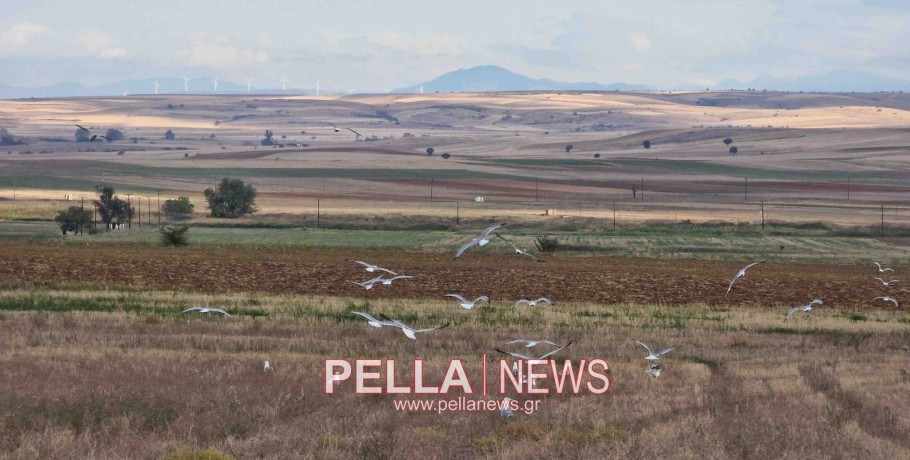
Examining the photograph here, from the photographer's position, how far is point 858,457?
14812mm

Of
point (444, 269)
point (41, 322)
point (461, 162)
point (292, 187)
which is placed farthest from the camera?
point (461, 162)

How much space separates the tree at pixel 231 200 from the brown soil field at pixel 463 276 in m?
34.3

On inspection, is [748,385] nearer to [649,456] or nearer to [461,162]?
[649,456]

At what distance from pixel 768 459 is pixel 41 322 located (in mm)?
16577

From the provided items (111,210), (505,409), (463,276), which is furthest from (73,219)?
(505,409)

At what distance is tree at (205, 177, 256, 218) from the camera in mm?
88312

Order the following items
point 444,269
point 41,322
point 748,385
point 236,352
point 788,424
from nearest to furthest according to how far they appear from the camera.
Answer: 1. point 788,424
2. point 748,385
3. point 236,352
4. point 41,322
5. point 444,269

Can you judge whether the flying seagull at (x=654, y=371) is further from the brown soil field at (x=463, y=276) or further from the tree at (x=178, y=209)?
the tree at (x=178, y=209)

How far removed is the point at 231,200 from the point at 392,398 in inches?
2869

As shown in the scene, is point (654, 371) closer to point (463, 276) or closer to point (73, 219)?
point (463, 276)

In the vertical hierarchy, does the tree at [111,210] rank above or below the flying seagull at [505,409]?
below

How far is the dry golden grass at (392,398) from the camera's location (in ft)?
49.8

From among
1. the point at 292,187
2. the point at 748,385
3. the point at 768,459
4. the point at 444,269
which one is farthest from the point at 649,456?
the point at 292,187

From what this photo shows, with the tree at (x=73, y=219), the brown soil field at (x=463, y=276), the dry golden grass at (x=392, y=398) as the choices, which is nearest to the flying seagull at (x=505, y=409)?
the dry golden grass at (x=392, y=398)
